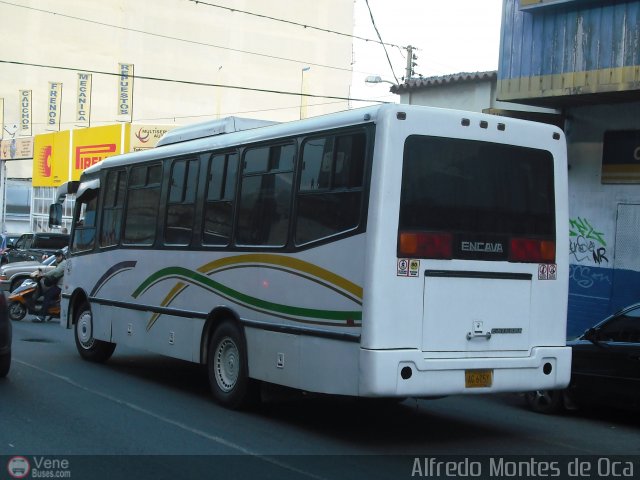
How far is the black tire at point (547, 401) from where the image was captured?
35.7 ft

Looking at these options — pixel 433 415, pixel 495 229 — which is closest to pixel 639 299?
pixel 433 415

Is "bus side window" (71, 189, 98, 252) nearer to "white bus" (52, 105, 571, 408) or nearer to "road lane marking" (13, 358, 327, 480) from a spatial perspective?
"road lane marking" (13, 358, 327, 480)

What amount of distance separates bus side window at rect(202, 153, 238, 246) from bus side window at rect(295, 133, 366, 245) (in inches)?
55.9

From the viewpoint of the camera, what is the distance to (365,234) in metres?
8.10

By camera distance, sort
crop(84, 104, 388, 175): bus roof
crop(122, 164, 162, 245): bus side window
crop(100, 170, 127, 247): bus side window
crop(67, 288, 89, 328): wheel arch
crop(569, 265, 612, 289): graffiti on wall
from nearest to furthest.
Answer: crop(84, 104, 388, 175): bus roof → crop(122, 164, 162, 245): bus side window → crop(100, 170, 127, 247): bus side window → crop(67, 288, 89, 328): wheel arch → crop(569, 265, 612, 289): graffiti on wall

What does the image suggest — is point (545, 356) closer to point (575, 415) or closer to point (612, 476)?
point (612, 476)

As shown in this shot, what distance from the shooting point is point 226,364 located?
1020 centimetres

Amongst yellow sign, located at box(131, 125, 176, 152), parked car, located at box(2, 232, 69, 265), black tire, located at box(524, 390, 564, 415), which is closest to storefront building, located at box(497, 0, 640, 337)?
black tire, located at box(524, 390, 564, 415)

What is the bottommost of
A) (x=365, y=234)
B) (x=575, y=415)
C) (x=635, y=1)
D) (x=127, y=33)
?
(x=575, y=415)

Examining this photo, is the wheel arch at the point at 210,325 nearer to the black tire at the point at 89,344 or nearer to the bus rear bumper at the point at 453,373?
the bus rear bumper at the point at 453,373

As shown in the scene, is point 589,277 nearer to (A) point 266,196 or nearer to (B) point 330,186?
(A) point 266,196

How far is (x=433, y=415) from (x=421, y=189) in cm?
322

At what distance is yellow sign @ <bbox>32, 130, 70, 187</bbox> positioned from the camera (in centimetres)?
4619

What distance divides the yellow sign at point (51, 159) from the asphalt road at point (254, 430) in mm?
35246
